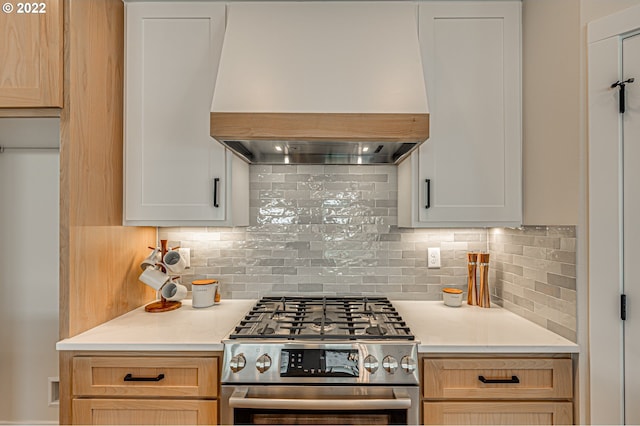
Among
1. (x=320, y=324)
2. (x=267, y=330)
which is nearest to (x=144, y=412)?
(x=267, y=330)

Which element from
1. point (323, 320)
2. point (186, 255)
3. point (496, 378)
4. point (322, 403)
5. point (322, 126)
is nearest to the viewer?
point (322, 403)

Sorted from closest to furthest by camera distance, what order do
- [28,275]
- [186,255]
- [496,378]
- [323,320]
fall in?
1. [496,378]
2. [323,320]
3. [28,275]
4. [186,255]

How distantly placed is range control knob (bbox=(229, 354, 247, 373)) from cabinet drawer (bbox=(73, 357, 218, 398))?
0.07 metres

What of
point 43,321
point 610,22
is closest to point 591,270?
point 610,22

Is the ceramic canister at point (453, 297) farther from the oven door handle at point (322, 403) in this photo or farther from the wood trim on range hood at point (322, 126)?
the wood trim on range hood at point (322, 126)

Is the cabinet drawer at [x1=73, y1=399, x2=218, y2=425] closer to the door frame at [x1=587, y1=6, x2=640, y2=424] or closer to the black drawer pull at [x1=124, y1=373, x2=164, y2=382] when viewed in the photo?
the black drawer pull at [x1=124, y1=373, x2=164, y2=382]

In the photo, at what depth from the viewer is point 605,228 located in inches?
54.5

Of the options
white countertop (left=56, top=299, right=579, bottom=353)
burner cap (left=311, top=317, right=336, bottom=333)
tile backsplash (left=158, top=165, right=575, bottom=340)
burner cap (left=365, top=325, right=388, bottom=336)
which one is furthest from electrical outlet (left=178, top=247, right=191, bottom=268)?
burner cap (left=365, top=325, right=388, bottom=336)

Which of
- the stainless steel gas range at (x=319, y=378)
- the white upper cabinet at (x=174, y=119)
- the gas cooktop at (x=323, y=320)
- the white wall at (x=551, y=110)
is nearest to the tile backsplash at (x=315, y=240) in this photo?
the gas cooktop at (x=323, y=320)

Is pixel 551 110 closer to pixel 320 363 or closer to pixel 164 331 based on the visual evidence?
pixel 320 363

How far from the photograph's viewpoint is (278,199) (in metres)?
2.23

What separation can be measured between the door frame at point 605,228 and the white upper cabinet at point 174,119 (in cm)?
152

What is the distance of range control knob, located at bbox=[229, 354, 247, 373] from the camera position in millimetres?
1438

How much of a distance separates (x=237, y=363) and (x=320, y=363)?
1.02 feet
